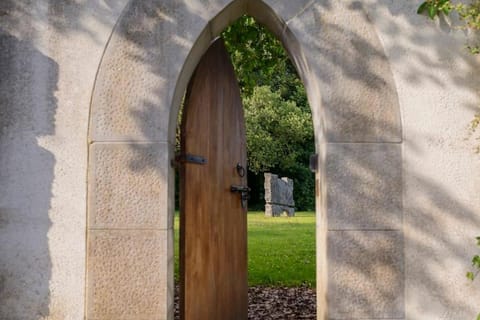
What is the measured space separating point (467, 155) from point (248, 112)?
20.4m

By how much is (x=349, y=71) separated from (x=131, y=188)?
157 cm

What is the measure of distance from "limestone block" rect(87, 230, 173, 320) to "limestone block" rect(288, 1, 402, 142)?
4.33 feet

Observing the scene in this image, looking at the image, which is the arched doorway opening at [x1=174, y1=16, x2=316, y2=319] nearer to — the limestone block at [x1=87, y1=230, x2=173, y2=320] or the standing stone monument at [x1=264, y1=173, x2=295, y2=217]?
the limestone block at [x1=87, y1=230, x2=173, y2=320]

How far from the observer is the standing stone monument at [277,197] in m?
18.7

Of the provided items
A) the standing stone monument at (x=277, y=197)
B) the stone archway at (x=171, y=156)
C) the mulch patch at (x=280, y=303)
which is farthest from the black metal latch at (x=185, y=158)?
the standing stone monument at (x=277, y=197)

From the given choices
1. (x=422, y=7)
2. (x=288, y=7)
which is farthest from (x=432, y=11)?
(x=288, y=7)

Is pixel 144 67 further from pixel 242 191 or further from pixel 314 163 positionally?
pixel 242 191

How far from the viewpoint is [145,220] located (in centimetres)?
311

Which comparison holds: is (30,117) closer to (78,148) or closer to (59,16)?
(78,148)

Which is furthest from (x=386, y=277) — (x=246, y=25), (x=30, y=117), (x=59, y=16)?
(x=246, y=25)

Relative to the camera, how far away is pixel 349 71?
3164 mm

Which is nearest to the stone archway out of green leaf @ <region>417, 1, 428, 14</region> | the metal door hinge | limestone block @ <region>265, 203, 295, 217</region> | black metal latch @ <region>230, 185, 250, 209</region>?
the metal door hinge

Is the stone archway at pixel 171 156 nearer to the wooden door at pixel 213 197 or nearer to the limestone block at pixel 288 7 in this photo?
the limestone block at pixel 288 7

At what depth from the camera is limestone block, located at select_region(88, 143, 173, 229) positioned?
10.2 ft
